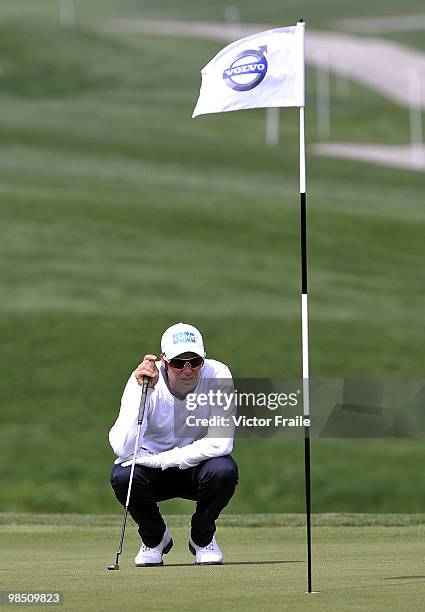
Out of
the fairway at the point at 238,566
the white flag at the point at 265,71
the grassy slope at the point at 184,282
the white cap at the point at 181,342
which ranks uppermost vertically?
the grassy slope at the point at 184,282

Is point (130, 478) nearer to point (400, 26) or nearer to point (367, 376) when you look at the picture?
point (367, 376)

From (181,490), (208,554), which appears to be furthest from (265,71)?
(208,554)

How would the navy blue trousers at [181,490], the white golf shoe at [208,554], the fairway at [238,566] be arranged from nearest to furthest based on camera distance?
the fairway at [238,566], the navy blue trousers at [181,490], the white golf shoe at [208,554]

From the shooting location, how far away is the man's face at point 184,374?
29.3 feet

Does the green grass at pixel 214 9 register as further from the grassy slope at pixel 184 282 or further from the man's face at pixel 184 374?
the man's face at pixel 184 374

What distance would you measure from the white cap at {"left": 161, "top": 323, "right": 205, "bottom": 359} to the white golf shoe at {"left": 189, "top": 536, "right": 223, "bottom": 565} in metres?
1.20

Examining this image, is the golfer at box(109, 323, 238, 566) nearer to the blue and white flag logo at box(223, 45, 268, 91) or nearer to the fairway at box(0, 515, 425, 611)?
the fairway at box(0, 515, 425, 611)

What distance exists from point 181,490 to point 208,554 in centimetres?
42

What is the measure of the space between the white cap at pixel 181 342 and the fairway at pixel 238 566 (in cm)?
124

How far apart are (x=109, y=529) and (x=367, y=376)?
13317 millimetres

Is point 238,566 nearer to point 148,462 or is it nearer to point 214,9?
point 148,462

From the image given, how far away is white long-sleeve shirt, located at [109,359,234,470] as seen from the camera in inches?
353

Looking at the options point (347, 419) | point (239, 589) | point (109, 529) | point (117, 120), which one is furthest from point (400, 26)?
point (239, 589)

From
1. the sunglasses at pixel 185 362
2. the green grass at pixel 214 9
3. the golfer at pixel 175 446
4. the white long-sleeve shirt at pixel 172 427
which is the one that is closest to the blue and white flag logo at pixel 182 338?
the golfer at pixel 175 446
